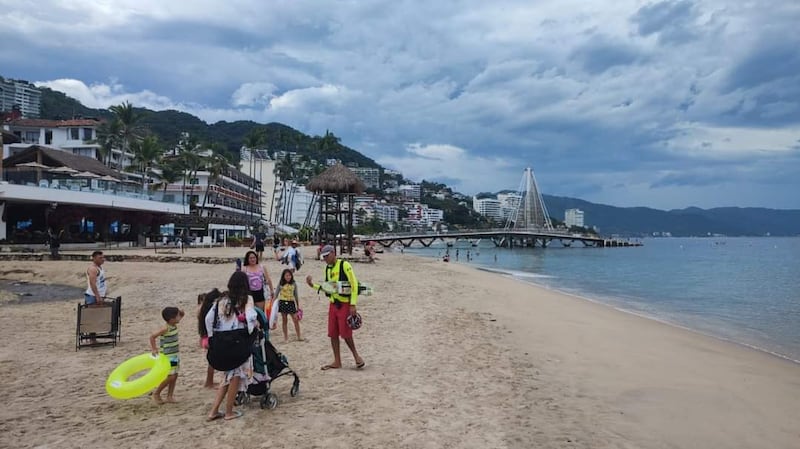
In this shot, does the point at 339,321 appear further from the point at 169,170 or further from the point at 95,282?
the point at 169,170

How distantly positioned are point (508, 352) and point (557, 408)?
9.22 ft

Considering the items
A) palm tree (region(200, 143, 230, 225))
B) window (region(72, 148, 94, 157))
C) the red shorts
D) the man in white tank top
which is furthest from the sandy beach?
window (region(72, 148, 94, 157))

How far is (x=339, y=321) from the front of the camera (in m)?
6.51

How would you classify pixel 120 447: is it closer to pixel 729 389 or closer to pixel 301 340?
pixel 301 340

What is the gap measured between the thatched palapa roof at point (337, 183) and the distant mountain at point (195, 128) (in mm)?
55397

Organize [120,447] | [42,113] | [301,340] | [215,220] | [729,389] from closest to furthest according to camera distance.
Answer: [120,447] < [729,389] < [301,340] < [215,220] < [42,113]

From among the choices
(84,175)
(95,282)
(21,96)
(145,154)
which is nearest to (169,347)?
(95,282)

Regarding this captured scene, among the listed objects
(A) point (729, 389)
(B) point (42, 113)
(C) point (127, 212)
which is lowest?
(A) point (729, 389)

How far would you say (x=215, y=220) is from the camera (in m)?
51.3

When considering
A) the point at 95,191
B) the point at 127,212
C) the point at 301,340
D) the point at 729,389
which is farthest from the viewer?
the point at 127,212

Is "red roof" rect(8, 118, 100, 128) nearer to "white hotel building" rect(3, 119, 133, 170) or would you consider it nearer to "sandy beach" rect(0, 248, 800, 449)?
"white hotel building" rect(3, 119, 133, 170)

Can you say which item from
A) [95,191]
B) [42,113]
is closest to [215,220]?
[95,191]

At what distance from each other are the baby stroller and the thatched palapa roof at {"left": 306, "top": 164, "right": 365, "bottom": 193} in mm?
21940

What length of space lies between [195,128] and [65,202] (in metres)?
114
